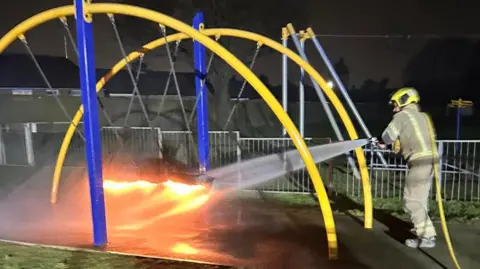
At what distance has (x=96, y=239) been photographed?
561cm

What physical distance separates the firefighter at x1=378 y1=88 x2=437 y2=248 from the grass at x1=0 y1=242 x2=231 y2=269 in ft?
9.03

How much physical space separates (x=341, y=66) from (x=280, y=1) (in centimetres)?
704

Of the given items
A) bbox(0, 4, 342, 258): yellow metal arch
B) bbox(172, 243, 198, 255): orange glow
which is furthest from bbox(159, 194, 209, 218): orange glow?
bbox(0, 4, 342, 258): yellow metal arch

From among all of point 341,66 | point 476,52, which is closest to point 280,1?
point 341,66

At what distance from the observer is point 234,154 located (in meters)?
10.9

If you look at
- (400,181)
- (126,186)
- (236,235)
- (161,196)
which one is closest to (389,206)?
(400,181)

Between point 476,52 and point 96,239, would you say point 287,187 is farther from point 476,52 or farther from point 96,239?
point 476,52

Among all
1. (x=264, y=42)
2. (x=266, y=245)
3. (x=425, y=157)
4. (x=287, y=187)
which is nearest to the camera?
(x=425, y=157)

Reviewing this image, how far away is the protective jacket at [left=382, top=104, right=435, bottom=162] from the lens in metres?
5.32

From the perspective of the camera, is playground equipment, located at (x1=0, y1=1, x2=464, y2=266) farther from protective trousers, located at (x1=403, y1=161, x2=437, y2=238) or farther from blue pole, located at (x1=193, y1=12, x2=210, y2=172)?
blue pole, located at (x1=193, y1=12, x2=210, y2=172)

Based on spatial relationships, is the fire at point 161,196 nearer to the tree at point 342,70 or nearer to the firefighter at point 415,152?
the firefighter at point 415,152

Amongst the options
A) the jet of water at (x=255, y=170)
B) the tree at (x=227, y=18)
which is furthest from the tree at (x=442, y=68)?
the jet of water at (x=255, y=170)

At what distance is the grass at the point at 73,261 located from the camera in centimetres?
490

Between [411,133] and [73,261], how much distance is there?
4633mm
